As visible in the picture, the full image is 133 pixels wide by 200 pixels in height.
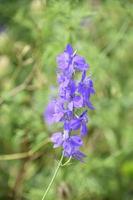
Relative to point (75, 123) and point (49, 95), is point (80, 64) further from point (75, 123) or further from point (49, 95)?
point (49, 95)

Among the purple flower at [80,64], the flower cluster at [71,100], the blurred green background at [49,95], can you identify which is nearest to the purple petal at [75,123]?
the flower cluster at [71,100]

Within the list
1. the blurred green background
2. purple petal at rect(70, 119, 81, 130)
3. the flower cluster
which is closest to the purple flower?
the flower cluster

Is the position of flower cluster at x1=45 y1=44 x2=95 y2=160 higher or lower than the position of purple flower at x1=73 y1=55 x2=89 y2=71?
lower

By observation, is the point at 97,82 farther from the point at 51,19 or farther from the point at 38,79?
the point at 51,19

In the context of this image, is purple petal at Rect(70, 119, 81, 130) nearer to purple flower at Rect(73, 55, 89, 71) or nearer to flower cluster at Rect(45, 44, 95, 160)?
flower cluster at Rect(45, 44, 95, 160)

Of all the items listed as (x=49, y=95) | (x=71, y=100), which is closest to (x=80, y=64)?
(x=71, y=100)

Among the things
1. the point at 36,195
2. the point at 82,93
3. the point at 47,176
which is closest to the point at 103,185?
the point at 47,176
